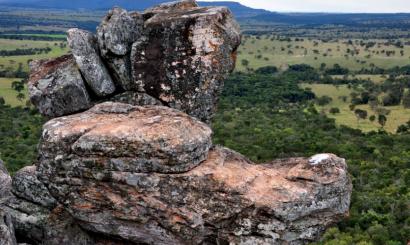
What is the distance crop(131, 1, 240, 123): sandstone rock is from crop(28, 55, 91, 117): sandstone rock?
2458mm

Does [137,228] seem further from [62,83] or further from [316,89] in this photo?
[316,89]

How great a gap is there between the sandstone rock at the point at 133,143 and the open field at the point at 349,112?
96.2 metres

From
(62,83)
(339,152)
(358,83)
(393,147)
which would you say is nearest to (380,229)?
(339,152)

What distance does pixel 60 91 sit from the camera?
72.9 ft

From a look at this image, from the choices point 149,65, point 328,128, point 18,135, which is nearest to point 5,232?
point 149,65

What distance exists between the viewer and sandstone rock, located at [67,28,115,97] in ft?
73.5

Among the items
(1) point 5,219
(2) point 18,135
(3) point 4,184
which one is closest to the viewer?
(1) point 5,219

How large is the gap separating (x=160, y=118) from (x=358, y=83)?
525 feet

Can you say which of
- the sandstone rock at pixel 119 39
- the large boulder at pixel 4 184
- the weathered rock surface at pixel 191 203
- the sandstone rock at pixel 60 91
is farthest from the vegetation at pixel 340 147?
the large boulder at pixel 4 184

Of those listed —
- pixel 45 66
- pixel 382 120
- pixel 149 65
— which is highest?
pixel 149 65

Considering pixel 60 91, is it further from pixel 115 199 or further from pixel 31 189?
pixel 115 199

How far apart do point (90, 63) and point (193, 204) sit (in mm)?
7737

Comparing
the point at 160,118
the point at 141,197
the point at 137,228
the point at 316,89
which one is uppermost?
the point at 160,118

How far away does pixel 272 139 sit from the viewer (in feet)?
272
